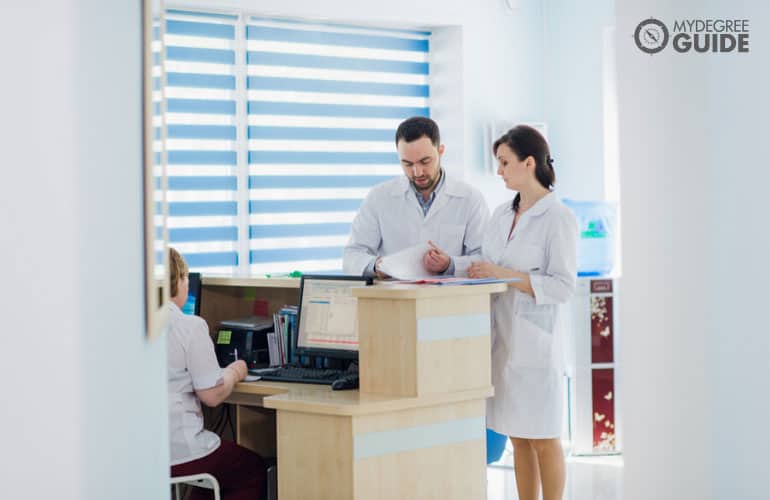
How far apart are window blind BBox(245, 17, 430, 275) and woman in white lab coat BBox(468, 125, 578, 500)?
7.19ft

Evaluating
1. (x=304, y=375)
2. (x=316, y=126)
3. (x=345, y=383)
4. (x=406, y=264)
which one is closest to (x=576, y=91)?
(x=316, y=126)

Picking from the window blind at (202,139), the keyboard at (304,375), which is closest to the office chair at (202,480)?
the keyboard at (304,375)

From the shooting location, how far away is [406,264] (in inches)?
131

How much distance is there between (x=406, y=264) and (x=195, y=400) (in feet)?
2.96

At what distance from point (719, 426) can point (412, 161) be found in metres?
1.54

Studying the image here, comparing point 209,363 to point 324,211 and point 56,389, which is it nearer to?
point 56,389

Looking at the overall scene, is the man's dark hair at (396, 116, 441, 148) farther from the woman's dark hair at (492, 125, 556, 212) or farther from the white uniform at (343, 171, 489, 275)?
the woman's dark hair at (492, 125, 556, 212)

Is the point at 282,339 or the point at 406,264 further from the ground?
the point at 406,264

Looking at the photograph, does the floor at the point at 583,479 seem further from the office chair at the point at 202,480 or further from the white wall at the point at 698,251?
the office chair at the point at 202,480

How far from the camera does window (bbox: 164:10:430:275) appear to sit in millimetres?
5023

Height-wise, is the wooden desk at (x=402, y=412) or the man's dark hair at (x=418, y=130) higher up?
the man's dark hair at (x=418, y=130)

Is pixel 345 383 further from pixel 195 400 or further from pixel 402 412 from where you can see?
pixel 195 400

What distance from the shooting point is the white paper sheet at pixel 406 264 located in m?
3.25

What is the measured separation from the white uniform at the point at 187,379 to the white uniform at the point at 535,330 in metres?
1.04
